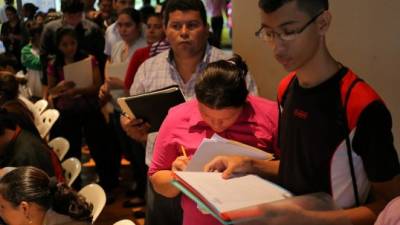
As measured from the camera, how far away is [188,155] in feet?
4.99

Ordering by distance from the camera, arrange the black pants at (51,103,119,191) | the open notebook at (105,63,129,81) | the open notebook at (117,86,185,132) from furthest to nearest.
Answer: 1. the black pants at (51,103,119,191)
2. the open notebook at (105,63,129,81)
3. the open notebook at (117,86,185,132)

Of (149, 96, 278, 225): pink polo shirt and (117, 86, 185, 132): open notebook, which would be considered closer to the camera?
(149, 96, 278, 225): pink polo shirt

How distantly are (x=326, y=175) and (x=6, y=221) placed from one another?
1765mm

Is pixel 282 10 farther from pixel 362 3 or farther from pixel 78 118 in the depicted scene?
pixel 78 118

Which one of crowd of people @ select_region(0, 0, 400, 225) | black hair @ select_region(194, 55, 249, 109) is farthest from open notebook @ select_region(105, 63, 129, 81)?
black hair @ select_region(194, 55, 249, 109)

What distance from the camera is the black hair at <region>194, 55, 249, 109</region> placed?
1466 millimetres

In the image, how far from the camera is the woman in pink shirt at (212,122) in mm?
1480

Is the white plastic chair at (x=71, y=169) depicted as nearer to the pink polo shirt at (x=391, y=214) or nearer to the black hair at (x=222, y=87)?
the black hair at (x=222, y=87)

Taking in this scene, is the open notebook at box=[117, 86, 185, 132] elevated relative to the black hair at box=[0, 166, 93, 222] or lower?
elevated

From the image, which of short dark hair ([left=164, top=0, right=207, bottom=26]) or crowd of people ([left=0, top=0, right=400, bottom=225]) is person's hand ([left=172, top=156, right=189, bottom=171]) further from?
short dark hair ([left=164, top=0, right=207, bottom=26])

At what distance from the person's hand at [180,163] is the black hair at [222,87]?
170mm

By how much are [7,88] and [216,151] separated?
8.45 ft

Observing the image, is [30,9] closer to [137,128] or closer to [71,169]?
[71,169]

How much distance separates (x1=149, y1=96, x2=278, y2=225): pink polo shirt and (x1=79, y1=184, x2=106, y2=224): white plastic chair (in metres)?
1.15
